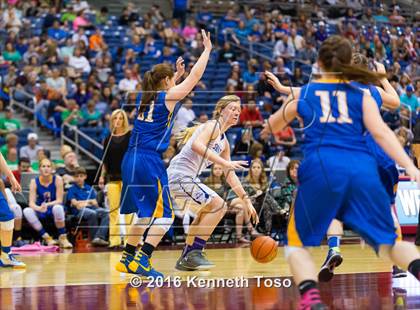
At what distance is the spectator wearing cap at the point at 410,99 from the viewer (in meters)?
17.5

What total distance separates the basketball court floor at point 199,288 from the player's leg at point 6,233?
0.22 m

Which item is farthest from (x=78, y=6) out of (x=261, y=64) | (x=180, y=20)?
(x=261, y=64)

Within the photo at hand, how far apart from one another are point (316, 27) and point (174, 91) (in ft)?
47.9

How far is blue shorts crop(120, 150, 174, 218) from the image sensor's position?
8016mm

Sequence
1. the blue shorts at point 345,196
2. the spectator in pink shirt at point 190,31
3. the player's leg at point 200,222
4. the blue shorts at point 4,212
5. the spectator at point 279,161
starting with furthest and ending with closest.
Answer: the spectator in pink shirt at point 190,31 < the spectator at point 279,161 < the blue shorts at point 4,212 < the player's leg at point 200,222 < the blue shorts at point 345,196

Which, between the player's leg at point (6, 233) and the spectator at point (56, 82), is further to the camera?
the spectator at point (56, 82)

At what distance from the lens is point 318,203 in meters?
5.20

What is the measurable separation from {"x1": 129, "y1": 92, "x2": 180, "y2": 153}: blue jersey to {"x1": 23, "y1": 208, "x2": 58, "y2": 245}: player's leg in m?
4.15

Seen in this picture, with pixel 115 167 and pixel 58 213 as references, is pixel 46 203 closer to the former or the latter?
pixel 58 213

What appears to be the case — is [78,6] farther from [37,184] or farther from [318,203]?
[318,203]

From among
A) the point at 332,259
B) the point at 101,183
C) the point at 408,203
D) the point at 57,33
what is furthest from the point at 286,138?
the point at 332,259

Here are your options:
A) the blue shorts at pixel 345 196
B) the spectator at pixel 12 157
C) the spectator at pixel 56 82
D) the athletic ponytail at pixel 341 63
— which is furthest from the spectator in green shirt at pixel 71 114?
the blue shorts at pixel 345 196

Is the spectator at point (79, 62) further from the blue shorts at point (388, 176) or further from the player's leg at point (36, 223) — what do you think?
the blue shorts at point (388, 176)

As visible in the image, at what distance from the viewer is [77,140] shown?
15.3m
